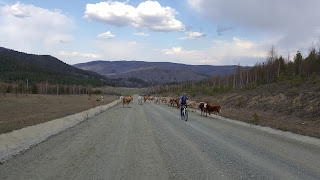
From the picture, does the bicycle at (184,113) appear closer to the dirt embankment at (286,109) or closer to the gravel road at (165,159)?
the dirt embankment at (286,109)

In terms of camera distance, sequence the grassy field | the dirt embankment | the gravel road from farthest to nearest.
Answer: the dirt embankment, the grassy field, the gravel road

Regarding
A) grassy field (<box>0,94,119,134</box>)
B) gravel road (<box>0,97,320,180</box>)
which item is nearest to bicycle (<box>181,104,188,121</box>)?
gravel road (<box>0,97,320,180</box>)

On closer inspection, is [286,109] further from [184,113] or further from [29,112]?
[29,112]

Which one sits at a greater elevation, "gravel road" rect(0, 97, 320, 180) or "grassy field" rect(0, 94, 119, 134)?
"gravel road" rect(0, 97, 320, 180)

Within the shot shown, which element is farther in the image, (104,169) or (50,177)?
(104,169)

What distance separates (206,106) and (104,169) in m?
20.6

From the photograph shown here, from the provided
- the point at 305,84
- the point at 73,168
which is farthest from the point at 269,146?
the point at 305,84

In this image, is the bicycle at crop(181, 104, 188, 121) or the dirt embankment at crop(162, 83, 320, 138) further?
the bicycle at crop(181, 104, 188, 121)

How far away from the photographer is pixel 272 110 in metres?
28.1

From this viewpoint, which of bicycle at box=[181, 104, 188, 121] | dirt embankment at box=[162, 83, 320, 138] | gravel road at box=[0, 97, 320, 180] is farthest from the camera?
bicycle at box=[181, 104, 188, 121]

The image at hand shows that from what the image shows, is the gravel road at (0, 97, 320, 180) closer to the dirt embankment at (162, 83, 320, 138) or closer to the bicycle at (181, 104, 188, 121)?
the dirt embankment at (162, 83, 320, 138)

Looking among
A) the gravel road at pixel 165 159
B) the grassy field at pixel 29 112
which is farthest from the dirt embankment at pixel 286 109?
the grassy field at pixel 29 112

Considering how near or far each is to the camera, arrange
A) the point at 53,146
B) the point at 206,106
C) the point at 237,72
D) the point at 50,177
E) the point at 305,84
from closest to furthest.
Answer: the point at 50,177, the point at 53,146, the point at 206,106, the point at 305,84, the point at 237,72

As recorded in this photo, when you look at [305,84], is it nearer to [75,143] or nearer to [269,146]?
[269,146]
